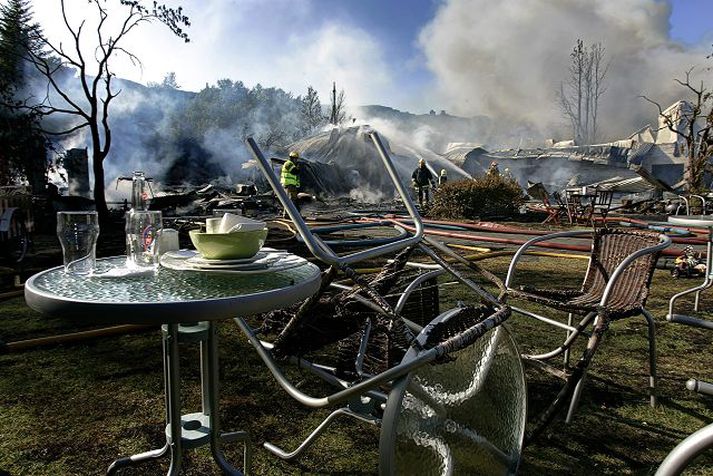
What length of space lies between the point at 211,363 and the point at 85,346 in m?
1.89

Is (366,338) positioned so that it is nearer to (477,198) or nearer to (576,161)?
(477,198)

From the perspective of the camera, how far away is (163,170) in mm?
26484

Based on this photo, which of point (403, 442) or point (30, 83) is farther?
point (30, 83)

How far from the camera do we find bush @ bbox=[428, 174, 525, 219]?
45.0 feet

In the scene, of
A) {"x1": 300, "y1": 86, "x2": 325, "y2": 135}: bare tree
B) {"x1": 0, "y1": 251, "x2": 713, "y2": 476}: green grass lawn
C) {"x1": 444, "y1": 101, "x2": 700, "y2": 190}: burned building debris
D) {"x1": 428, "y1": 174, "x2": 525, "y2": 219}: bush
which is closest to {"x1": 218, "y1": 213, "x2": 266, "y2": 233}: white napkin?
{"x1": 0, "y1": 251, "x2": 713, "y2": 476}: green grass lawn

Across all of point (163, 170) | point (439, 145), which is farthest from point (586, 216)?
point (439, 145)

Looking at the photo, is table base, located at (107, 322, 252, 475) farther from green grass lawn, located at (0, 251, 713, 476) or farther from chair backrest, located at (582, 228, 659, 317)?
chair backrest, located at (582, 228, 659, 317)

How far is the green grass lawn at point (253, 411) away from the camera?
1908mm

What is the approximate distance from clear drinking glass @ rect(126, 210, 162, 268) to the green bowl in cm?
23

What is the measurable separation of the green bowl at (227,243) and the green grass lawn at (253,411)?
34.5 inches

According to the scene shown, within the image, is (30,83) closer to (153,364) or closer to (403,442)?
(153,364)

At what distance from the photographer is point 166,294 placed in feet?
4.15

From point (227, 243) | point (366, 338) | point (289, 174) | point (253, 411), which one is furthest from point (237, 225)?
point (289, 174)

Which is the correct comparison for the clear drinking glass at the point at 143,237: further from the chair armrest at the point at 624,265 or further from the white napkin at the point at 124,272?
the chair armrest at the point at 624,265
